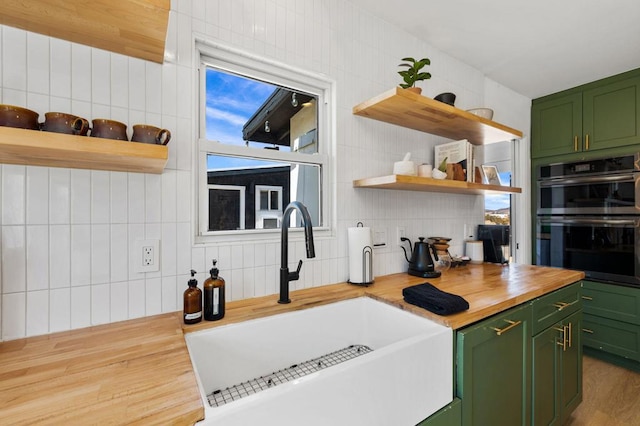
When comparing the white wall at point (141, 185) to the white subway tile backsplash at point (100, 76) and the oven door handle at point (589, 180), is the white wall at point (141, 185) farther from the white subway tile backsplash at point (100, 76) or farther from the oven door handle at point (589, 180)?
the oven door handle at point (589, 180)

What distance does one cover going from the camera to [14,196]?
36.5 inches

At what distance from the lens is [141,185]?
112 cm

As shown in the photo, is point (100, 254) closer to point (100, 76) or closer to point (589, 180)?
point (100, 76)

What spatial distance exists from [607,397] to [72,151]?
10.9ft

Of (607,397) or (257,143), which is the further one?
(607,397)

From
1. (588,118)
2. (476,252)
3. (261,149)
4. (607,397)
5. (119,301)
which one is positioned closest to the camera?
(119,301)

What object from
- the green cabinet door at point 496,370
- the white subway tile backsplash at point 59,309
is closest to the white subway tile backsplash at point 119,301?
the white subway tile backsplash at point 59,309

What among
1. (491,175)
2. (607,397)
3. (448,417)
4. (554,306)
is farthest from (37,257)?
(607,397)

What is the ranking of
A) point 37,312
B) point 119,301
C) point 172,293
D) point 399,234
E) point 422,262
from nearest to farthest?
point 37,312 < point 119,301 < point 172,293 < point 422,262 < point 399,234

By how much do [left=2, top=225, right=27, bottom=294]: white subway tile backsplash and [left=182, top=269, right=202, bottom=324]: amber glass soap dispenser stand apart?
49cm

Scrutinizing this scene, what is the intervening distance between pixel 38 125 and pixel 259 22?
A: 3.32 feet

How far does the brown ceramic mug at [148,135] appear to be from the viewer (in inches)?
35.7

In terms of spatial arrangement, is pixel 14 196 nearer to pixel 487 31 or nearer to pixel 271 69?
pixel 271 69

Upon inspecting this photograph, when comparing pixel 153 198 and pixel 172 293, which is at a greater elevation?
pixel 153 198
